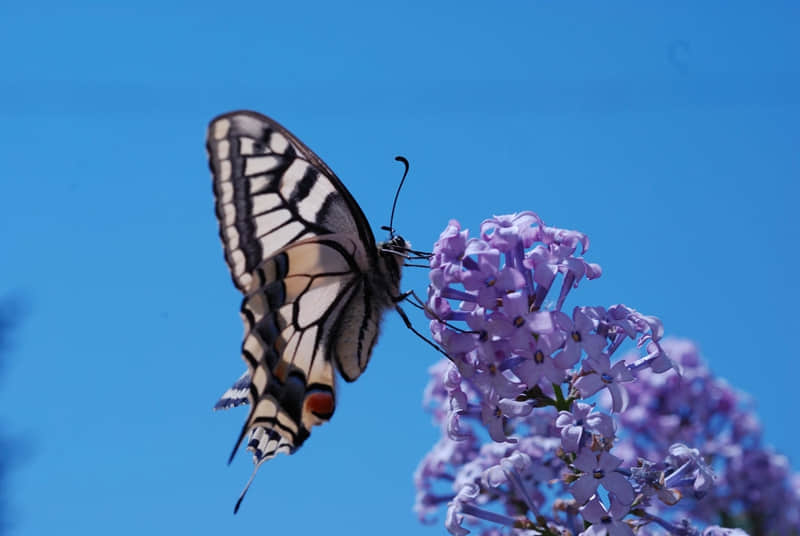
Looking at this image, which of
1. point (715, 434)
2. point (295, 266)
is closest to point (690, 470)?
point (295, 266)

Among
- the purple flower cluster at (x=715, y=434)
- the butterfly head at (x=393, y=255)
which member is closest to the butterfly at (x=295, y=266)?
the butterfly head at (x=393, y=255)

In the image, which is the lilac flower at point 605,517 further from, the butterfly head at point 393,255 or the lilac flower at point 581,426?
the butterfly head at point 393,255

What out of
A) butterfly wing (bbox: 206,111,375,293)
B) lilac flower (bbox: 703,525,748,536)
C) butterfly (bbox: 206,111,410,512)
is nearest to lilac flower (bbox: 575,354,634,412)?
lilac flower (bbox: 703,525,748,536)

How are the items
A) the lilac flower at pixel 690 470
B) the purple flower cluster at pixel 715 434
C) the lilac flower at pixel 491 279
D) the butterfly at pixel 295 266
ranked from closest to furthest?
the lilac flower at pixel 491 279, the lilac flower at pixel 690 470, the butterfly at pixel 295 266, the purple flower cluster at pixel 715 434

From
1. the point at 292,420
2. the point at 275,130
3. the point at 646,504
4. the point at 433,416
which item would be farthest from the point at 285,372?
the point at 433,416

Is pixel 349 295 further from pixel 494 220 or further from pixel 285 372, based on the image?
pixel 494 220

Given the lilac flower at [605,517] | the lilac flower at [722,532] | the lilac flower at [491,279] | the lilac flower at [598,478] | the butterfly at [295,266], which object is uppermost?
the butterfly at [295,266]

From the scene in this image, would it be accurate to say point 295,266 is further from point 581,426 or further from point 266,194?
point 581,426
